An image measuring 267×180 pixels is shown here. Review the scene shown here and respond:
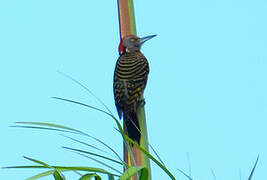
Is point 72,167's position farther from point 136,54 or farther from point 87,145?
point 136,54

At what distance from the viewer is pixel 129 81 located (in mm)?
4727

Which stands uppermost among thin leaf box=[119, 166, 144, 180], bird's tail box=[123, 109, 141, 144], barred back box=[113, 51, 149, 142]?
barred back box=[113, 51, 149, 142]

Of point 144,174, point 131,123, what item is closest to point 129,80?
point 131,123

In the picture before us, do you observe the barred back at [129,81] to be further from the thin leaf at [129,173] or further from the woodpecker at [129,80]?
the thin leaf at [129,173]

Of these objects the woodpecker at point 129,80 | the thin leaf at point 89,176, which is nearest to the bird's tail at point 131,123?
the woodpecker at point 129,80

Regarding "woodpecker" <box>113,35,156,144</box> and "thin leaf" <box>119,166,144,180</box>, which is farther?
"woodpecker" <box>113,35,156,144</box>

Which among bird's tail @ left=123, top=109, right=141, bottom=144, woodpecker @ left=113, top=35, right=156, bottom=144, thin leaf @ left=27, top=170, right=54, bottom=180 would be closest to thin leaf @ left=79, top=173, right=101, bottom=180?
thin leaf @ left=27, top=170, right=54, bottom=180

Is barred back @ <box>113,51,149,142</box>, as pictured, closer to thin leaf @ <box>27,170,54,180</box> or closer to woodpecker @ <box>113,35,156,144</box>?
woodpecker @ <box>113,35,156,144</box>

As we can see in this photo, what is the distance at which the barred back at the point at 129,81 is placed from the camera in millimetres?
4430

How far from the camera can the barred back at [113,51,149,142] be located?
4430 millimetres

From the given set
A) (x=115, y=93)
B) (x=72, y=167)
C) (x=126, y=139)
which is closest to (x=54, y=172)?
(x=72, y=167)

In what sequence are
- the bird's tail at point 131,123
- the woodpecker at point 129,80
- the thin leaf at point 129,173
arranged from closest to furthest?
the thin leaf at point 129,173, the bird's tail at point 131,123, the woodpecker at point 129,80

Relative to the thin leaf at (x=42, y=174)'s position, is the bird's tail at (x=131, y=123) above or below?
above

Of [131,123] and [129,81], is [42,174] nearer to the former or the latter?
[131,123]
